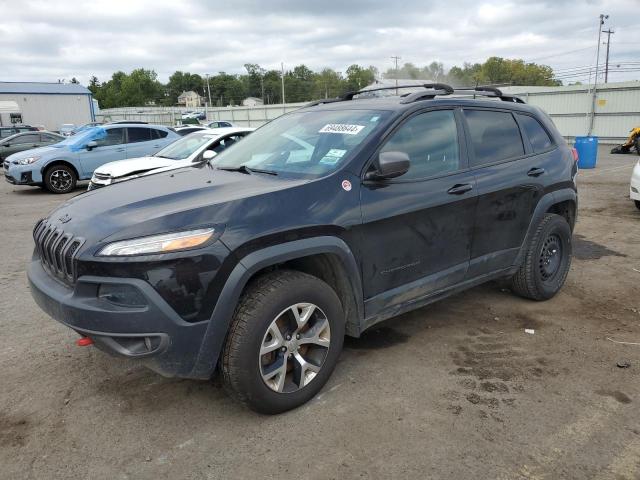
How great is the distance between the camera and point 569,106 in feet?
79.6

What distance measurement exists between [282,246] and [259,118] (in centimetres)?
3980

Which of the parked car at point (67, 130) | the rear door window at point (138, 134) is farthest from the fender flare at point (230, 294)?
the parked car at point (67, 130)

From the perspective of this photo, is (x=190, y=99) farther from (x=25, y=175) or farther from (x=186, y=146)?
(x=186, y=146)

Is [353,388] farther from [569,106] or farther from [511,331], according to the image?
[569,106]

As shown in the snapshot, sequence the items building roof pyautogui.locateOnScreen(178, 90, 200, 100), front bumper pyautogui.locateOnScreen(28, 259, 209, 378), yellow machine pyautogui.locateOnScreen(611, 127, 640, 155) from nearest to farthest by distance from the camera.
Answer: front bumper pyautogui.locateOnScreen(28, 259, 209, 378) < yellow machine pyautogui.locateOnScreen(611, 127, 640, 155) < building roof pyautogui.locateOnScreen(178, 90, 200, 100)

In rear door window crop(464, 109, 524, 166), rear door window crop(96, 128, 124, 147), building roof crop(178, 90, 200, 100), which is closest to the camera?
rear door window crop(464, 109, 524, 166)

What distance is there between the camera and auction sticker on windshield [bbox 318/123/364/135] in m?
3.52

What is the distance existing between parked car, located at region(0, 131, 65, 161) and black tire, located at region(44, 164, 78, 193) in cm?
695

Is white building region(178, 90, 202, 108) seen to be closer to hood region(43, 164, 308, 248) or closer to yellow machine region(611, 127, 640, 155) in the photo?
yellow machine region(611, 127, 640, 155)

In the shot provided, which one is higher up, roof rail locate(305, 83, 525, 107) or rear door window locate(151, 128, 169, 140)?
roof rail locate(305, 83, 525, 107)

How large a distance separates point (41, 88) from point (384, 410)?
59.8 metres

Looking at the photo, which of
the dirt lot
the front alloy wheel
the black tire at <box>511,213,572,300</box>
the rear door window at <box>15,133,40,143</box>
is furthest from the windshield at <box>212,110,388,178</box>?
the rear door window at <box>15,133,40,143</box>

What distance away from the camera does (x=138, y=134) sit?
13.0m

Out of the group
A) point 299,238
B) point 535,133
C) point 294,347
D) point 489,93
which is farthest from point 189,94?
point 294,347
